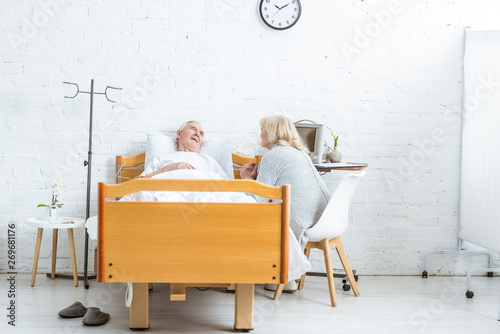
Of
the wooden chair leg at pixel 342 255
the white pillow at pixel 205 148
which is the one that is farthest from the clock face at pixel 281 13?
the wooden chair leg at pixel 342 255

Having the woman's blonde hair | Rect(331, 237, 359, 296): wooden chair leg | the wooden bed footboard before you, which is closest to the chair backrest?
Rect(331, 237, 359, 296): wooden chair leg

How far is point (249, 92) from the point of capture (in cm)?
409

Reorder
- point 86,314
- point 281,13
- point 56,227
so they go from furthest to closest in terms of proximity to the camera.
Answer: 1. point 281,13
2. point 56,227
3. point 86,314

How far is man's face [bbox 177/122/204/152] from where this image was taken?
12.6 ft

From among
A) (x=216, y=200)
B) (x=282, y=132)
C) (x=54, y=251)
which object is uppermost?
(x=282, y=132)

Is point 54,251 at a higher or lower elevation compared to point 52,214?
lower

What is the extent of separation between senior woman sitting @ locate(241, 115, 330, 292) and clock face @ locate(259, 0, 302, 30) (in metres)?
1.01

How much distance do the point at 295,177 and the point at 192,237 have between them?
974 millimetres

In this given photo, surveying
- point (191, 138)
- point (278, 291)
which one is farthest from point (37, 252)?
point (278, 291)

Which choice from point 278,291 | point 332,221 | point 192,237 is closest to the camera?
point 192,237

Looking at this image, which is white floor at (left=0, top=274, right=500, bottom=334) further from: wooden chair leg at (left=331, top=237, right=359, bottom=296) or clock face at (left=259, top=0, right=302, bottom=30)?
clock face at (left=259, top=0, right=302, bottom=30)

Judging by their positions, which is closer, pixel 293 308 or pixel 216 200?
pixel 216 200

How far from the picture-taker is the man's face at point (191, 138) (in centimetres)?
384

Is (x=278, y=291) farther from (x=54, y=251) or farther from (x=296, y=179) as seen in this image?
(x=54, y=251)
